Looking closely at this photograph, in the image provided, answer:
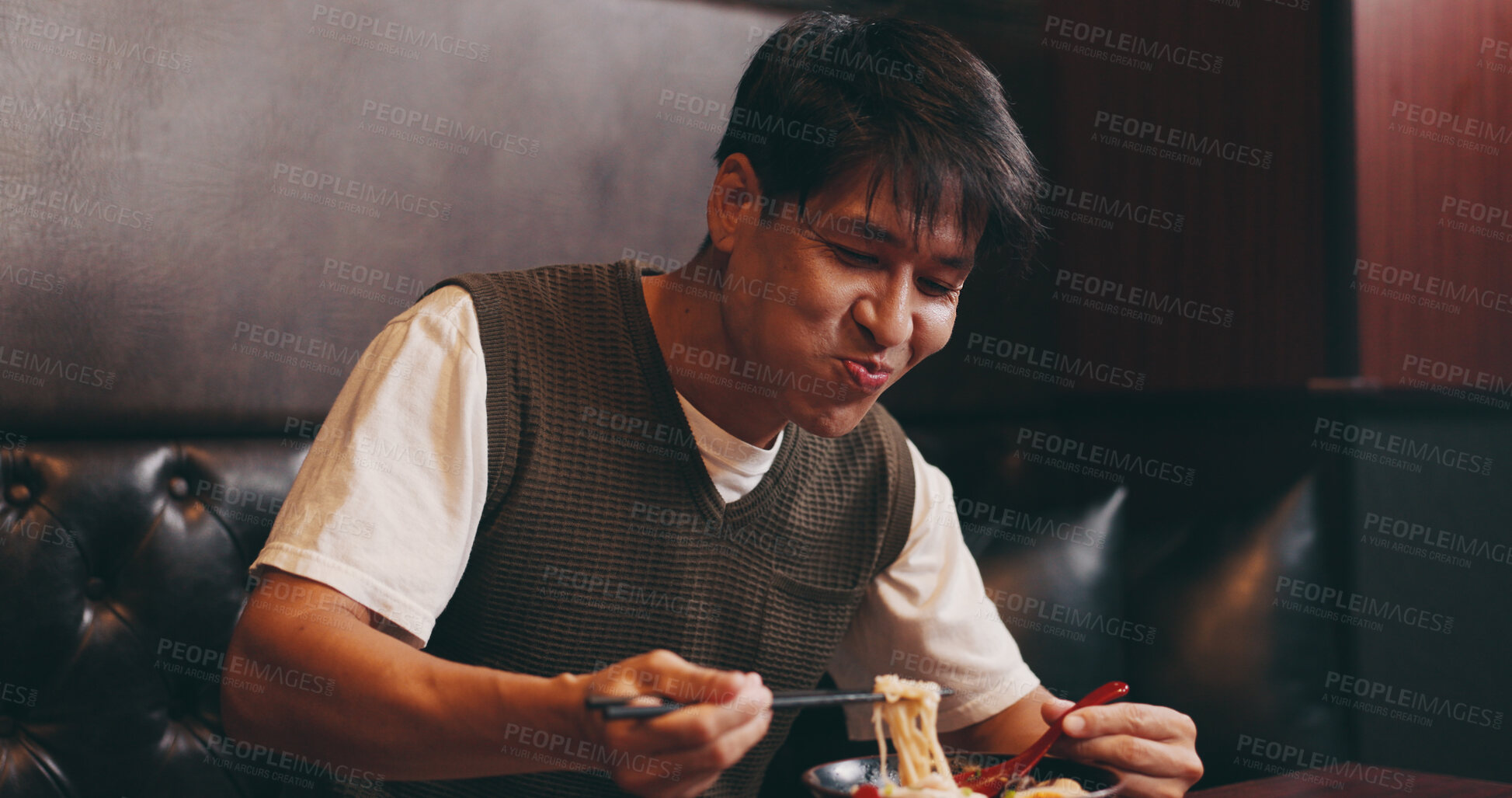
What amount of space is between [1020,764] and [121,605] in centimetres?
134

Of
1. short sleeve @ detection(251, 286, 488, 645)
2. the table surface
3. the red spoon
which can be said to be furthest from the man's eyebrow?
the table surface

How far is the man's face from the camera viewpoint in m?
1.26

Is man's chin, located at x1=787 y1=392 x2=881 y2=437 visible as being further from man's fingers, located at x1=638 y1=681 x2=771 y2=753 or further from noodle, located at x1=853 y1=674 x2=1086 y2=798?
man's fingers, located at x1=638 y1=681 x2=771 y2=753

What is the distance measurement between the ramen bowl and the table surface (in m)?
0.34

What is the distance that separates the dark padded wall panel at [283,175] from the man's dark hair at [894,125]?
0.87 metres

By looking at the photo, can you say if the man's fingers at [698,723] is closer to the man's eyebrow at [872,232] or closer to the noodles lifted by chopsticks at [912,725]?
the noodles lifted by chopsticks at [912,725]

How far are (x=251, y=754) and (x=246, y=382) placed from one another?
624 millimetres

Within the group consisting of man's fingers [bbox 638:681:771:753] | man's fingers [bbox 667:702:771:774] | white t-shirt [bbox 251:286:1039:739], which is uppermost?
white t-shirt [bbox 251:286:1039:739]

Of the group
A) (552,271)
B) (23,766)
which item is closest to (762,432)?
(552,271)

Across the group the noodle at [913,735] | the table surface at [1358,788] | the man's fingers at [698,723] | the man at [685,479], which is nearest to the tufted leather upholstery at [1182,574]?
the table surface at [1358,788]

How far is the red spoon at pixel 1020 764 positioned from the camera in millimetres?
1235

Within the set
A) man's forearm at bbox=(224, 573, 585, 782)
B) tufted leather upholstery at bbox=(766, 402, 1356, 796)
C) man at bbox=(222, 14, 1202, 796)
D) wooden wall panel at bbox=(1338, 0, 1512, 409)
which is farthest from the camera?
tufted leather upholstery at bbox=(766, 402, 1356, 796)

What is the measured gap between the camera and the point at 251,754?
1.74 meters

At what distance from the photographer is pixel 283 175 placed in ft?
6.19
